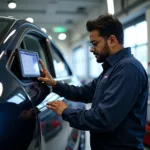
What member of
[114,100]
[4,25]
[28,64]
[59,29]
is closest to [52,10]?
[59,29]

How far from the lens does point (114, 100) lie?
1.37 metres

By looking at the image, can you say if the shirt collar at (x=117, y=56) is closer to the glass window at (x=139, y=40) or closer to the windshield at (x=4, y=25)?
the windshield at (x=4, y=25)

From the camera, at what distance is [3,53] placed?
128cm

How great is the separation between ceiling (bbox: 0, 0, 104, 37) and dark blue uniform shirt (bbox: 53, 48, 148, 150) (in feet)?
25.4

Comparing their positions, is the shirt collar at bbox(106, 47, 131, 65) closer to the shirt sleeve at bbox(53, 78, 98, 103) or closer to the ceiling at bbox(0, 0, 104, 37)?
the shirt sleeve at bbox(53, 78, 98, 103)

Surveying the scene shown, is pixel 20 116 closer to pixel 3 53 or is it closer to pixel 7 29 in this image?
pixel 3 53

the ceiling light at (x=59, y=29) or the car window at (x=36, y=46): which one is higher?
the ceiling light at (x=59, y=29)

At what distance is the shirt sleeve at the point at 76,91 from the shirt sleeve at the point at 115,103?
526 millimetres

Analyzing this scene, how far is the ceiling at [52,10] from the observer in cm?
924

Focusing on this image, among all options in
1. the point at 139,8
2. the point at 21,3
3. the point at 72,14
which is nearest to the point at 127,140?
the point at 139,8

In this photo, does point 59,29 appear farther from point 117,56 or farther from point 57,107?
point 57,107

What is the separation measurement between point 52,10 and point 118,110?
9380 mm

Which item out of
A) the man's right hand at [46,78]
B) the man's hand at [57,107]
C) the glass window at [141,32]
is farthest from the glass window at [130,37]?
the man's hand at [57,107]

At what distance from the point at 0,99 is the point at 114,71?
2.25 ft
